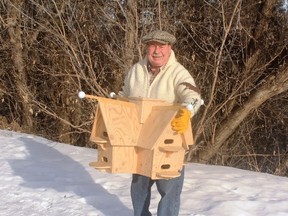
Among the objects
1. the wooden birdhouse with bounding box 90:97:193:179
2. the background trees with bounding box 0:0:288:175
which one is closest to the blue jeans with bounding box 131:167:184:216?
the wooden birdhouse with bounding box 90:97:193:179

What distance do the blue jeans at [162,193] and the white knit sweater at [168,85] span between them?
1.92ft

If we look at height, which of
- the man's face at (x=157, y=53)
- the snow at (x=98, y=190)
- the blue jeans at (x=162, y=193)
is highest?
the man's face at (x=157, y=53)

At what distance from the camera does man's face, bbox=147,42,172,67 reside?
3.33m

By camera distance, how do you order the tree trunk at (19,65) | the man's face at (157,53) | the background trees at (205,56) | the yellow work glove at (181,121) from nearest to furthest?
the yellow work glove at (181,121) < the man's face at (157,53) < the background trees at (205,56) < the tree trunk at (19,65)

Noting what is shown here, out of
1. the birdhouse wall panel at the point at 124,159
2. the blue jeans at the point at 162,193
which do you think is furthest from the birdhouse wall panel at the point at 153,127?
the blue jeans at the point at 162,193

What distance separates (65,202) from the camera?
450cm

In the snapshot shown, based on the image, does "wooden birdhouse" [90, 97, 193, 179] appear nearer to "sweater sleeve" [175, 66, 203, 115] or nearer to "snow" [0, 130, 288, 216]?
"sweater sleeve" [175, 66, 203, 115]

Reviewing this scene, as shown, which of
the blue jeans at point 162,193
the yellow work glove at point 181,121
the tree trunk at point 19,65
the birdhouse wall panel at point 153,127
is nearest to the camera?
the yellow work glove at point 181,121

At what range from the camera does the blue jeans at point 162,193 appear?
11.3ft

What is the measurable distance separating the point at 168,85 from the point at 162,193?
30.5 inches

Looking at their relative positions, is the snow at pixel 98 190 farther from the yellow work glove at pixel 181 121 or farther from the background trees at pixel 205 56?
the background trees at pixel 205 56

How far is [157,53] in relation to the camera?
3.33m

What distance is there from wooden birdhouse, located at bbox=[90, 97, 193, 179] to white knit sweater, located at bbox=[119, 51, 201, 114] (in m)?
0.09

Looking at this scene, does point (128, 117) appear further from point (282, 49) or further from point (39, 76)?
point (39, 76)
